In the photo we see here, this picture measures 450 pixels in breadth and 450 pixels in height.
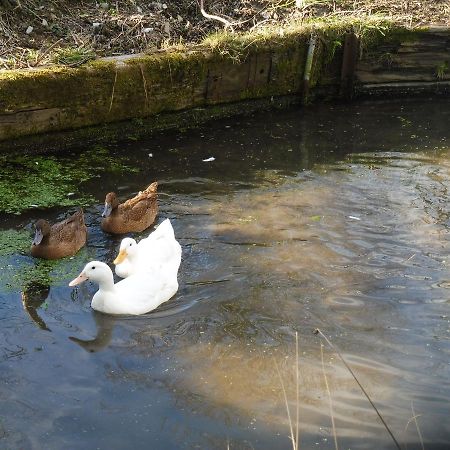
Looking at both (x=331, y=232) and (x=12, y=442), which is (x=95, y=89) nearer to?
(x=331, y=232)

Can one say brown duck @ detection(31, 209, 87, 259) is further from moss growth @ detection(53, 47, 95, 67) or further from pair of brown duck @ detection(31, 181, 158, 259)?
moss growth @ detection(53, 47, 95, 67)

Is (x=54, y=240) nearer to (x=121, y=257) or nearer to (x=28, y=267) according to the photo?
(x=28, y=267)

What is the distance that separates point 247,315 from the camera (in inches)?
254

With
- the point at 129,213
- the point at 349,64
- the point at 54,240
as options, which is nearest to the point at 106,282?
the point at 54,240

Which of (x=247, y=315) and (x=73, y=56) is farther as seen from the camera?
(x=73, y=56)

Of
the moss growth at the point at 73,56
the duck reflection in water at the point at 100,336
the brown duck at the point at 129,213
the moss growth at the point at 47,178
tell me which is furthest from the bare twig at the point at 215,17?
the duck reflection in water at the point at 100,336

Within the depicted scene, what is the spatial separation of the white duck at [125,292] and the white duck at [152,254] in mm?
199

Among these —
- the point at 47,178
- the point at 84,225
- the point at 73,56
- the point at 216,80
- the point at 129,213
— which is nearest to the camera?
the point at 84,225

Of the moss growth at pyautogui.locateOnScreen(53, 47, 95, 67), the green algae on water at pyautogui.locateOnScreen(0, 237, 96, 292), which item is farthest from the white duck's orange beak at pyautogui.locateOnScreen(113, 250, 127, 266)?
the moss growth at pyautogui.locateOnScreen(53, 47, 95, 67)

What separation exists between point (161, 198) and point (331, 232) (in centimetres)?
211

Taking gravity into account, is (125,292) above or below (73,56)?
below

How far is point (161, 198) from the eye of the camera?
8.83m

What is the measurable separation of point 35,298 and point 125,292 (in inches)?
32.2

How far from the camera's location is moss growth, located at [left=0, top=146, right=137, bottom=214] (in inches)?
332
